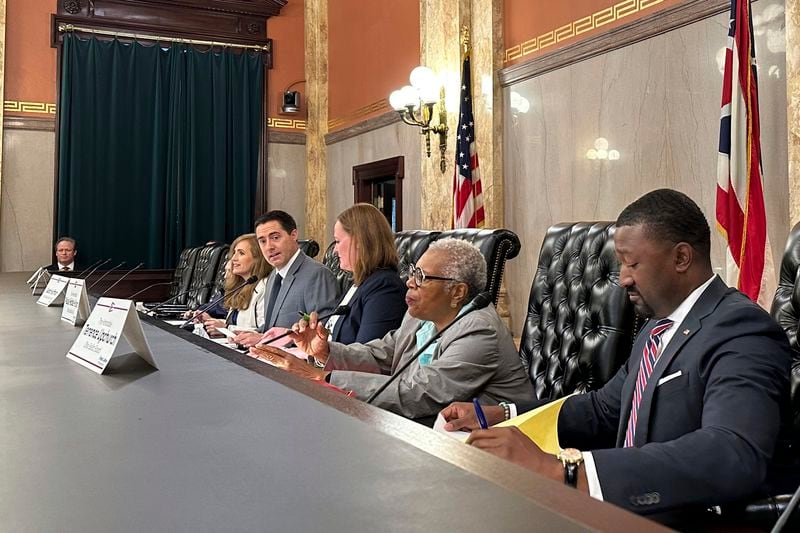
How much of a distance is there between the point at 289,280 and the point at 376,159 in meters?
3.87

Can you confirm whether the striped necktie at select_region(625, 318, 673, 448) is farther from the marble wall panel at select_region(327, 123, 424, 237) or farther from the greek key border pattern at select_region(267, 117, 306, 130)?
the greek key border pattern at select_region(267, 117, 306, 130)

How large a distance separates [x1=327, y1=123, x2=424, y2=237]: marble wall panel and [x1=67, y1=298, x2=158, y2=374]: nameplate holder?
4.66 m

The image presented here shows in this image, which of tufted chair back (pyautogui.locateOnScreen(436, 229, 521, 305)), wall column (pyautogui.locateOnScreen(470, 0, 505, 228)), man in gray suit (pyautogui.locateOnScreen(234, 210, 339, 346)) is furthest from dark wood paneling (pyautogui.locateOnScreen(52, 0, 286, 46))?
tufted chair back (pyautogui.locateOnScreen(436, 229, 521, 305))

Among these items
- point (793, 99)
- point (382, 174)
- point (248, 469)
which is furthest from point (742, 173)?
point (382, 174)

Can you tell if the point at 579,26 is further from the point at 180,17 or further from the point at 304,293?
the point at 180,17

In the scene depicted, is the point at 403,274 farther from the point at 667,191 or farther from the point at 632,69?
the point at 632,69

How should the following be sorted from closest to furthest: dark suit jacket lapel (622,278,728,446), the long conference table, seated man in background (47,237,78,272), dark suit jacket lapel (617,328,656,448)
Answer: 1. the long conference table
2. dark suit jacket lapel (622,278,728,446)
3. dark suit jacket lapel (617,328,656,448)
4. seated man in background (47,237,78,272)

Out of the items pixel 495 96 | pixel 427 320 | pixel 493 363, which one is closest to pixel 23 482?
pixel 493 363

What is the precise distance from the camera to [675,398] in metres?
1.28

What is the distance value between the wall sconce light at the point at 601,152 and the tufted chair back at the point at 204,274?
2.46m

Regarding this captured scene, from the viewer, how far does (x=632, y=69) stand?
434 centimetres

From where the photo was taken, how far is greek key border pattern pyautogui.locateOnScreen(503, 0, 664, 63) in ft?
14.2

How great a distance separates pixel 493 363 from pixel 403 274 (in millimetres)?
944

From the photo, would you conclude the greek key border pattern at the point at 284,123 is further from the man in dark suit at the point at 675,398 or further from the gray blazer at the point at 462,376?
the man in dark suit at the point at 675,398
